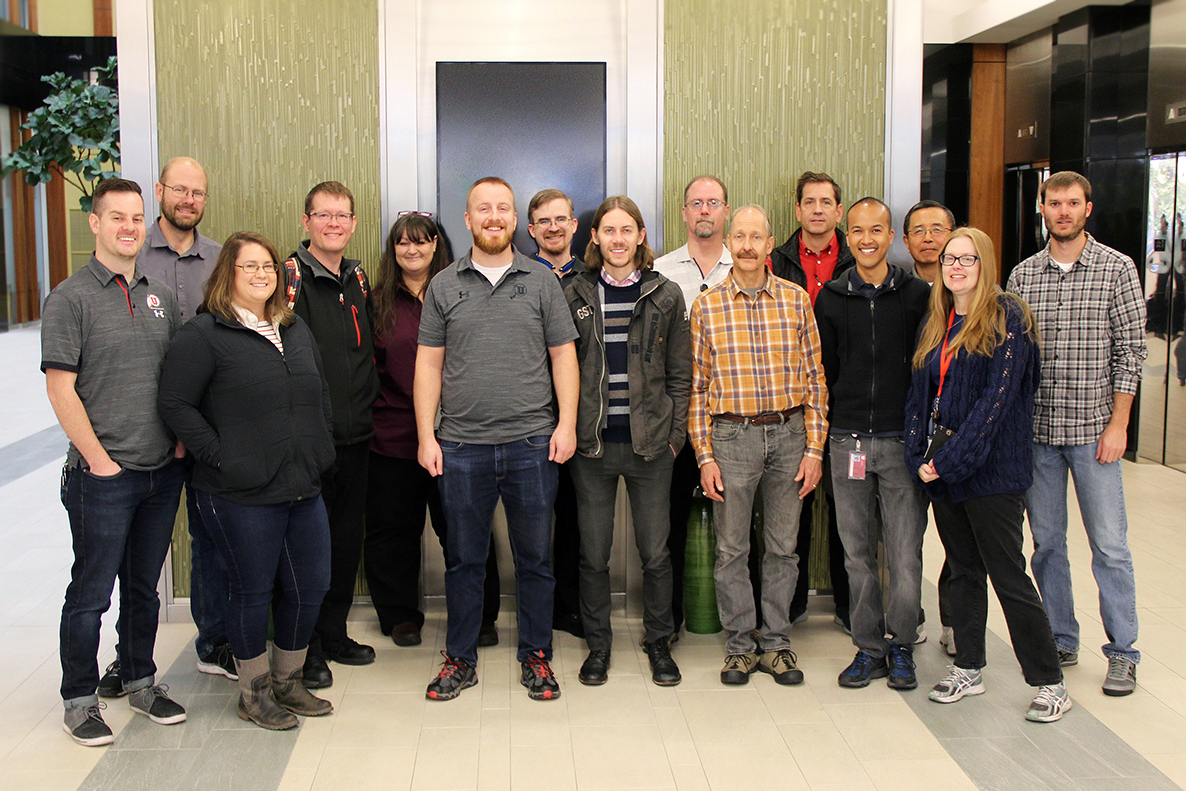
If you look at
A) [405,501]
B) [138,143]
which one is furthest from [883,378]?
[138,143]

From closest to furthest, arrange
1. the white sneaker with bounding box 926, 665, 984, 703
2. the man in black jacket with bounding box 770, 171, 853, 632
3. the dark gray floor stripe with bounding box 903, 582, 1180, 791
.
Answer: the dark gray floor stripe with bounding box 903, 582, 1180, 791 → the white sneaker with bounding box 926, 665, 984, 703 → the man in black jacket with bounding box 770, 171, 853, 632

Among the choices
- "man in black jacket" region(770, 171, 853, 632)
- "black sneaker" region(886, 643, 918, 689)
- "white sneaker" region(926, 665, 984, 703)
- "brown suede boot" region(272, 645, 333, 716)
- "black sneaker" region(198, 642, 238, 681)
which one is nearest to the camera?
"brown suede boot" region(272, 645, 333, 716)

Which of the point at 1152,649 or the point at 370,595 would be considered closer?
the point at 1152,649

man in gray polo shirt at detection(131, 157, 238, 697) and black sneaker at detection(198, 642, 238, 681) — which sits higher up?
man in gray polo shirt at detection(131, 157, 238, 697)

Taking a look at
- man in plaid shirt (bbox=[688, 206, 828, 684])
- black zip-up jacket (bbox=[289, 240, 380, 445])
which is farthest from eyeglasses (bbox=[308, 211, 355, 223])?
man in plaid shirt (bbox=[688, 206, 828, 684])

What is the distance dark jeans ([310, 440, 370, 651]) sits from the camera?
12.4ft

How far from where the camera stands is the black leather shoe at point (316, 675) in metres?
3.63

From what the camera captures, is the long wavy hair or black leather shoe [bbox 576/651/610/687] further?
the long wavy hair

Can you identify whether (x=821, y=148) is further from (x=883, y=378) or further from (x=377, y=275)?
(x=377, y=275)

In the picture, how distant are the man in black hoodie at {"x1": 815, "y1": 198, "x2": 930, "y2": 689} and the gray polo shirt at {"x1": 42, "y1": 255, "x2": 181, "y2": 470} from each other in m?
2.28

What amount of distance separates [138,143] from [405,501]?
1878mm

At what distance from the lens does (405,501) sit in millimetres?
4039

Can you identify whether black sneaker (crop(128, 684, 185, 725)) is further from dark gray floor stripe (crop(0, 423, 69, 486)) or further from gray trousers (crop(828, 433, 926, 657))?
dark gray floor stripe (crop(0, 423, 69, 486))

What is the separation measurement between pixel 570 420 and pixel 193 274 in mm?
1501
